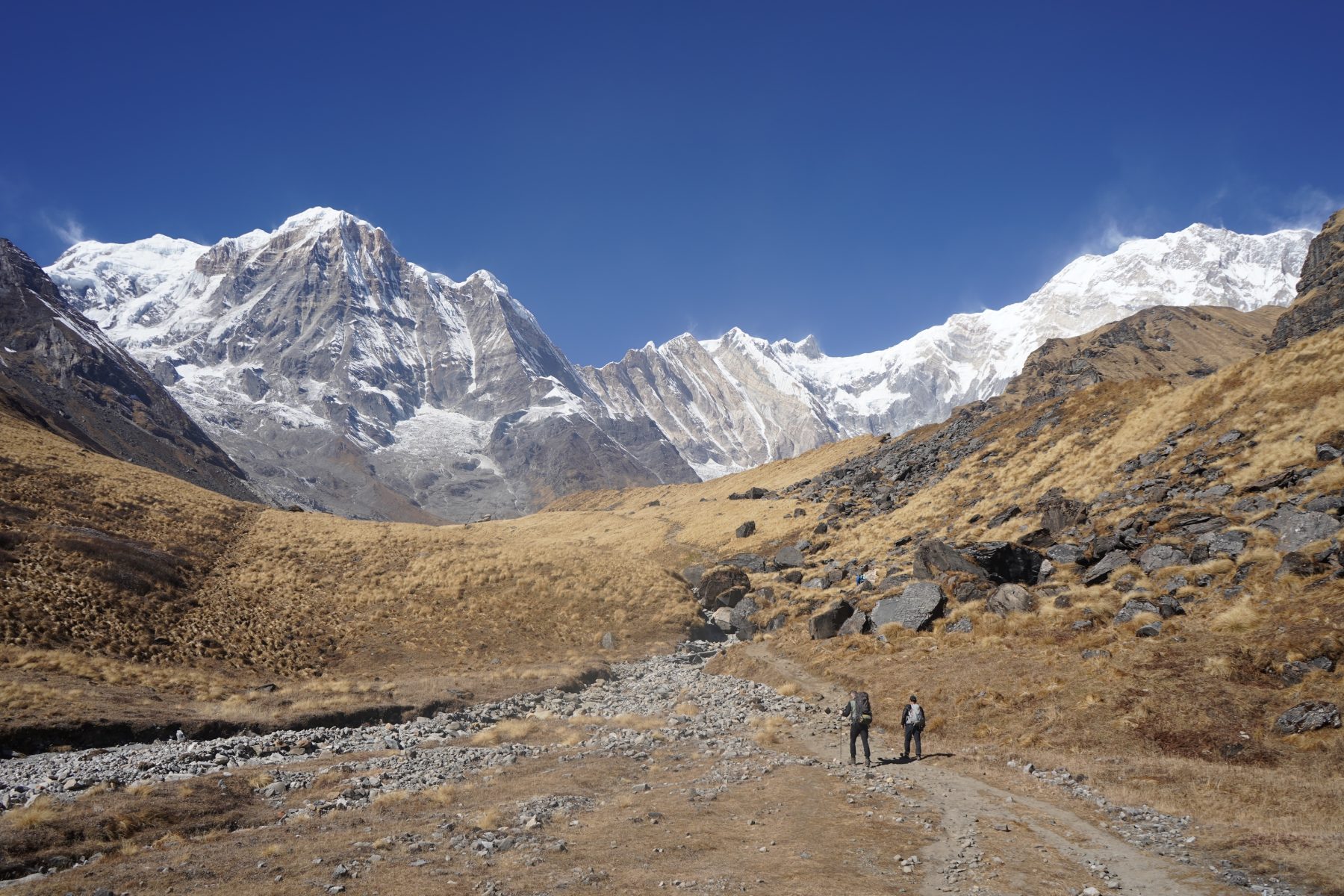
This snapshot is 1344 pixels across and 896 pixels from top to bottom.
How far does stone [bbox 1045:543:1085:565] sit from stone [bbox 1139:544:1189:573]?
3.91 meters

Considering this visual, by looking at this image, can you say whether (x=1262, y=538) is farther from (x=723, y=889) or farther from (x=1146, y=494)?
(x=723, y=889)

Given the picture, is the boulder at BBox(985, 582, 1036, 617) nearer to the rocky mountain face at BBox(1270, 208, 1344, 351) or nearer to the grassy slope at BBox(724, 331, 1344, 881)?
the grassy slope at BBox(724, 331, 1344, 881)

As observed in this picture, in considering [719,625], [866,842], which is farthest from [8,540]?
[866,842]

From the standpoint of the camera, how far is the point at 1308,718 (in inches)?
713

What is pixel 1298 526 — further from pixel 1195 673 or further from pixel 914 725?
pixel 914 725

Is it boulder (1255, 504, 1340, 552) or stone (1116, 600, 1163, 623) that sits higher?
boulder (1255, 504, 1340, 552)

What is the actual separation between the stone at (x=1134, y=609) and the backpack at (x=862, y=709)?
1207 centimetres

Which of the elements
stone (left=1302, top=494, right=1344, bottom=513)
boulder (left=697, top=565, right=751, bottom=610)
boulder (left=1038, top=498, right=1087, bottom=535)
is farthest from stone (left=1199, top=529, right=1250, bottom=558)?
boulder (left=697, top=565, right=751, bottom=610)

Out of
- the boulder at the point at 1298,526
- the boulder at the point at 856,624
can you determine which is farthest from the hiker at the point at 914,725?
the boulder at the point at 1298,526

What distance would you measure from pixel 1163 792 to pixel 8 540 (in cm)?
5613

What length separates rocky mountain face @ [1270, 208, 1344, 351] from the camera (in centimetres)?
9262

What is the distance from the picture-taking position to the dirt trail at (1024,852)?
503 inches

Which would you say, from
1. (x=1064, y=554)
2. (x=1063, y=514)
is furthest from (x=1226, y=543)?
(x=1063, y=514)

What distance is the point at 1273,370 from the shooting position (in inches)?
1758
